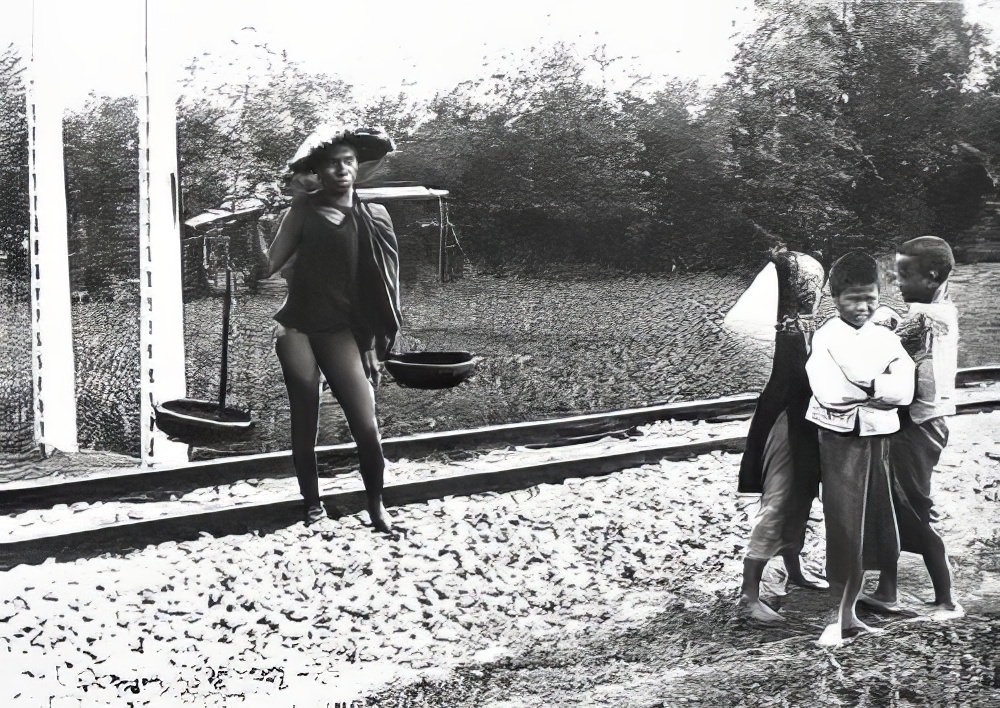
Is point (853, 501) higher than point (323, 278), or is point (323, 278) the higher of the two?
point (323, 278)

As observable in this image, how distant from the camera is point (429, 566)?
356cm

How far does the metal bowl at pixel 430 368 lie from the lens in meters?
3.59

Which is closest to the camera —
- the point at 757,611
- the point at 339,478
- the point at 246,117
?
the point at 246,117

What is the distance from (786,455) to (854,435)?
0.94ft

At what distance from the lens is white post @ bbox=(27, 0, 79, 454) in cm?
322

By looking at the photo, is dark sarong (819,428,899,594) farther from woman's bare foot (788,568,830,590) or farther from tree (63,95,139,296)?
tree (63,95,139,296)

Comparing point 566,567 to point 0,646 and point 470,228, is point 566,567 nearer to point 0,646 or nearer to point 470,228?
point 470,228

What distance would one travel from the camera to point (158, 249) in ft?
11.0

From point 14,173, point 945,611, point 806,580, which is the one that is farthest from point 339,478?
point 945,611

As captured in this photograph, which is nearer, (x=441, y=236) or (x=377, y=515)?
(x=377, y=515)

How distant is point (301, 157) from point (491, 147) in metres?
0.81

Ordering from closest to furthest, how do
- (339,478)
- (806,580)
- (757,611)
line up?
(339,478) < (757,611) < (806,580)

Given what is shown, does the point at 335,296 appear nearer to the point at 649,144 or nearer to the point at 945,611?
the point at 649,144

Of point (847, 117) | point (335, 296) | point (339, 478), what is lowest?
point (339, 478)
